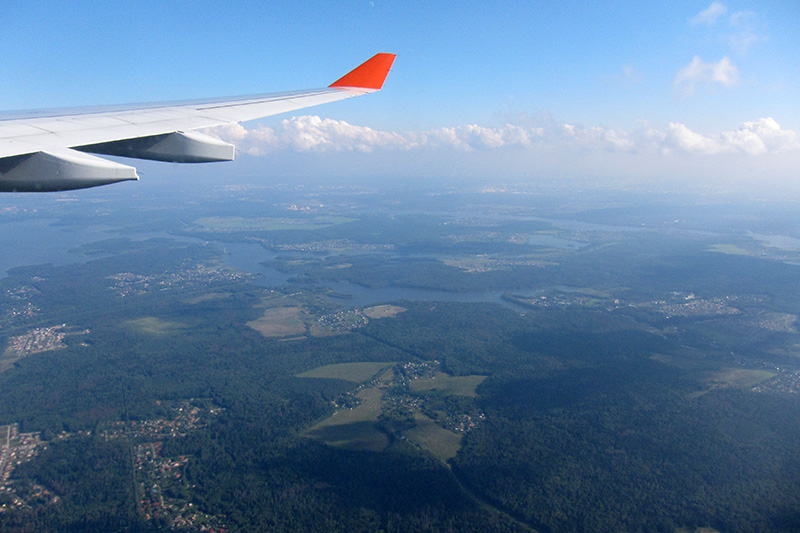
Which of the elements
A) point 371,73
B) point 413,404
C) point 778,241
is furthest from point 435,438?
point 778,241

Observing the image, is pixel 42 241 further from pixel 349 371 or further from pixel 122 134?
pixel 122 134

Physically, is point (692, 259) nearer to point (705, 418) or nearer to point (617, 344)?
point (617, 344)

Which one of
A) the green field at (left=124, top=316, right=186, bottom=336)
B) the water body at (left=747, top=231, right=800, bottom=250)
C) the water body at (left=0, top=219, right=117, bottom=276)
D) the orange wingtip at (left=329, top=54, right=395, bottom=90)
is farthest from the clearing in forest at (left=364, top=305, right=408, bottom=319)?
the water body at (left=747, top=231, right=800, bottom=250)

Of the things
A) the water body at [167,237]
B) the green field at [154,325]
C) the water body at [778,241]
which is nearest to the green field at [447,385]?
the water body at [167,237]

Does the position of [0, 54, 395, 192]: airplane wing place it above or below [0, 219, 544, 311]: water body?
above

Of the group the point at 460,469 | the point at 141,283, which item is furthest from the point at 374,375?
the point at 141,283

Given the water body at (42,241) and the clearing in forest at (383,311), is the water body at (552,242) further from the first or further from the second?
the water body at (42,241)

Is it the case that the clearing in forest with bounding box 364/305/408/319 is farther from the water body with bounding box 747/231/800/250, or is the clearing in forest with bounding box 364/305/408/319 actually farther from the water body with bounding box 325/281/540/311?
the water body with bounding box 747/231/800/250
